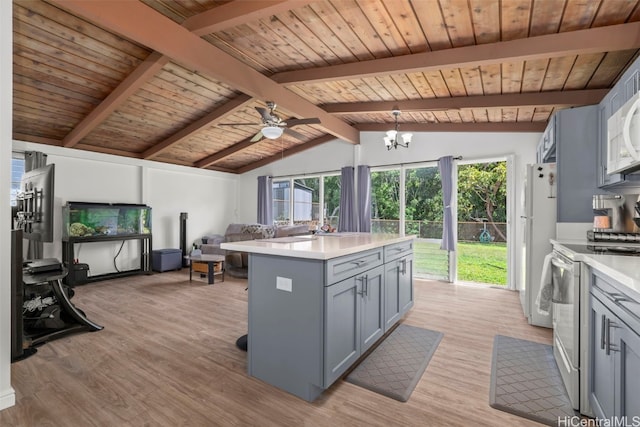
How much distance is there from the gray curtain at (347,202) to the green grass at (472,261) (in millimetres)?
1352

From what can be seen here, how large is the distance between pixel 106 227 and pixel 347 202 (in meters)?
4.53

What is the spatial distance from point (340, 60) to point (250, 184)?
540 cm

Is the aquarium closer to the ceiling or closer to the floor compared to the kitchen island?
closer to the ceiling

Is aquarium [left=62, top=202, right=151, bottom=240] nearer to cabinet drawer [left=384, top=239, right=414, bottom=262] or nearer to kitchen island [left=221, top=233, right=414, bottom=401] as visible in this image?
kitchen island [left=221, top=233, right=414, bottom=401]

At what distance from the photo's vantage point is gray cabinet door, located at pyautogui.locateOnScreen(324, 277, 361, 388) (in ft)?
6.26

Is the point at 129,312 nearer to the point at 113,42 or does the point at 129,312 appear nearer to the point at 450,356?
the point at 113,42

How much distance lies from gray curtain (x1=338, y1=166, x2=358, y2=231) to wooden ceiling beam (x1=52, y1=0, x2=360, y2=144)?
2.33 metres

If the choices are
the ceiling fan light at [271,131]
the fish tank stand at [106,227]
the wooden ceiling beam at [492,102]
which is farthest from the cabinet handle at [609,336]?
the fish tank stand at [106,227]

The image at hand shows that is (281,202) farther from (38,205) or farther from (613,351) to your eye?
(613,351)

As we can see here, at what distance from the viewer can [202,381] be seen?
2.15 meters

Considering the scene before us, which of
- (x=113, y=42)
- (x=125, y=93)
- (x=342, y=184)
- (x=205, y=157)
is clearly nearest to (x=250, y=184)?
(x=205, y=157)

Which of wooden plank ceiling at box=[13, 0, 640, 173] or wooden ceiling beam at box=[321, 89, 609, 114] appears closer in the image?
wooden plank ceiling at box=[13, 0, 640, 173]

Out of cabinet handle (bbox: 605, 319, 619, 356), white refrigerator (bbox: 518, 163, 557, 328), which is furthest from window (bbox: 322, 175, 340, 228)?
cabinet handle (bbox: 605, 319, 619, 356)

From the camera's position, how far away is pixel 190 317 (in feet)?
11.4
